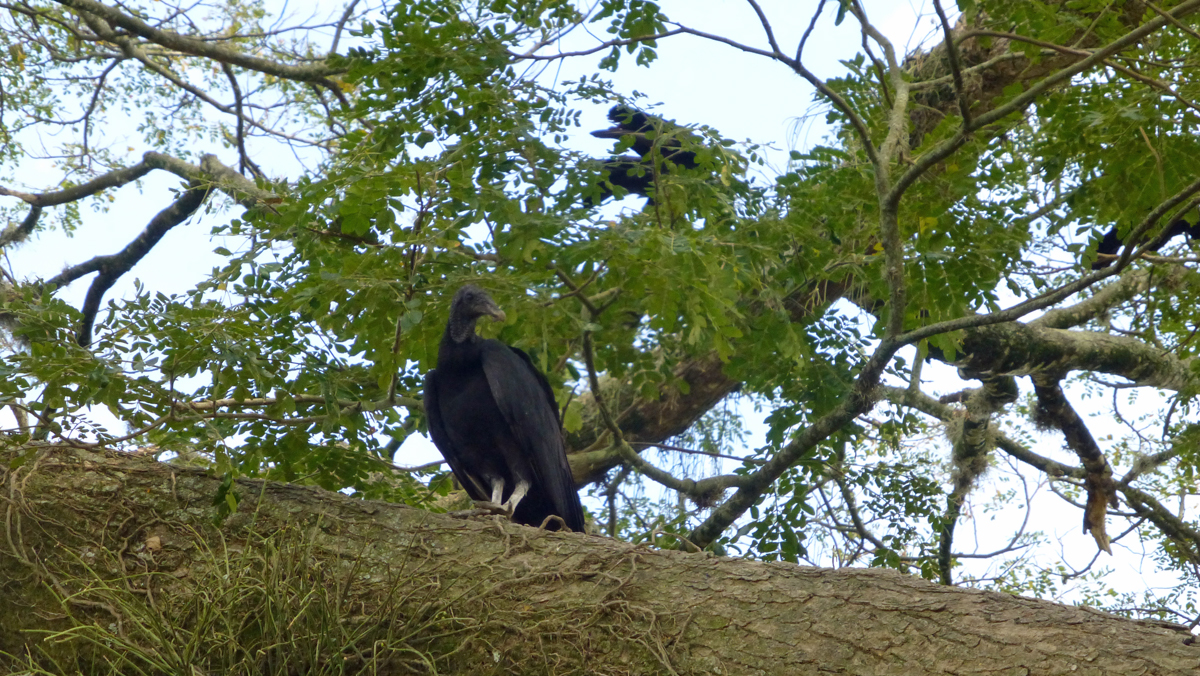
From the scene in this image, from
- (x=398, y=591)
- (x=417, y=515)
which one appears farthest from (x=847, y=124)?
(x=398, y=591)

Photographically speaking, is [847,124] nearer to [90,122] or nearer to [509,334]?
[509,334]

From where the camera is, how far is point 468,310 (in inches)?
147

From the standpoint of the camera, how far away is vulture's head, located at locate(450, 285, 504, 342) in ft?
12.0

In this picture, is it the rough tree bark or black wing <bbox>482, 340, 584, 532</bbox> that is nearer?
the rough tree bark

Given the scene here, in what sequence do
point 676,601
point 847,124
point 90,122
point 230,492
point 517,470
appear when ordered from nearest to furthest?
point 676,601 < point 230,492 < point 517,470 < point 847,124 < point 90,122

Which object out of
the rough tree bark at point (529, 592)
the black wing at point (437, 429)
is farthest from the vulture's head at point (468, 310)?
the rough tree bark at point (529, 592)

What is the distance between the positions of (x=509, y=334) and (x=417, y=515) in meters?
1.91

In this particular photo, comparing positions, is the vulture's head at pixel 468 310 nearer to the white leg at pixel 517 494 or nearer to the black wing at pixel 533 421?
the black wing at pixel 533 421

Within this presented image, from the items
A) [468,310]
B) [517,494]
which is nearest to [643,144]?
[468,310]

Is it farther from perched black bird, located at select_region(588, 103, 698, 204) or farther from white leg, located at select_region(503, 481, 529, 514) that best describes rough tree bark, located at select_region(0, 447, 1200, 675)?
perched black bird, located at select_region(588, 103, 698, 204)

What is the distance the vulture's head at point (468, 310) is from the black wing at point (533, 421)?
0.37 feet

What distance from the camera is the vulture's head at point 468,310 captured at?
3.66 m

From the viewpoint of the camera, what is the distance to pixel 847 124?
485 centimetres

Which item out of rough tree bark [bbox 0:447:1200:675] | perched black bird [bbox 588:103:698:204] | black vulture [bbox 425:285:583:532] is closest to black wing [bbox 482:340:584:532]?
black vulture [bbox 425:285:583:532]
